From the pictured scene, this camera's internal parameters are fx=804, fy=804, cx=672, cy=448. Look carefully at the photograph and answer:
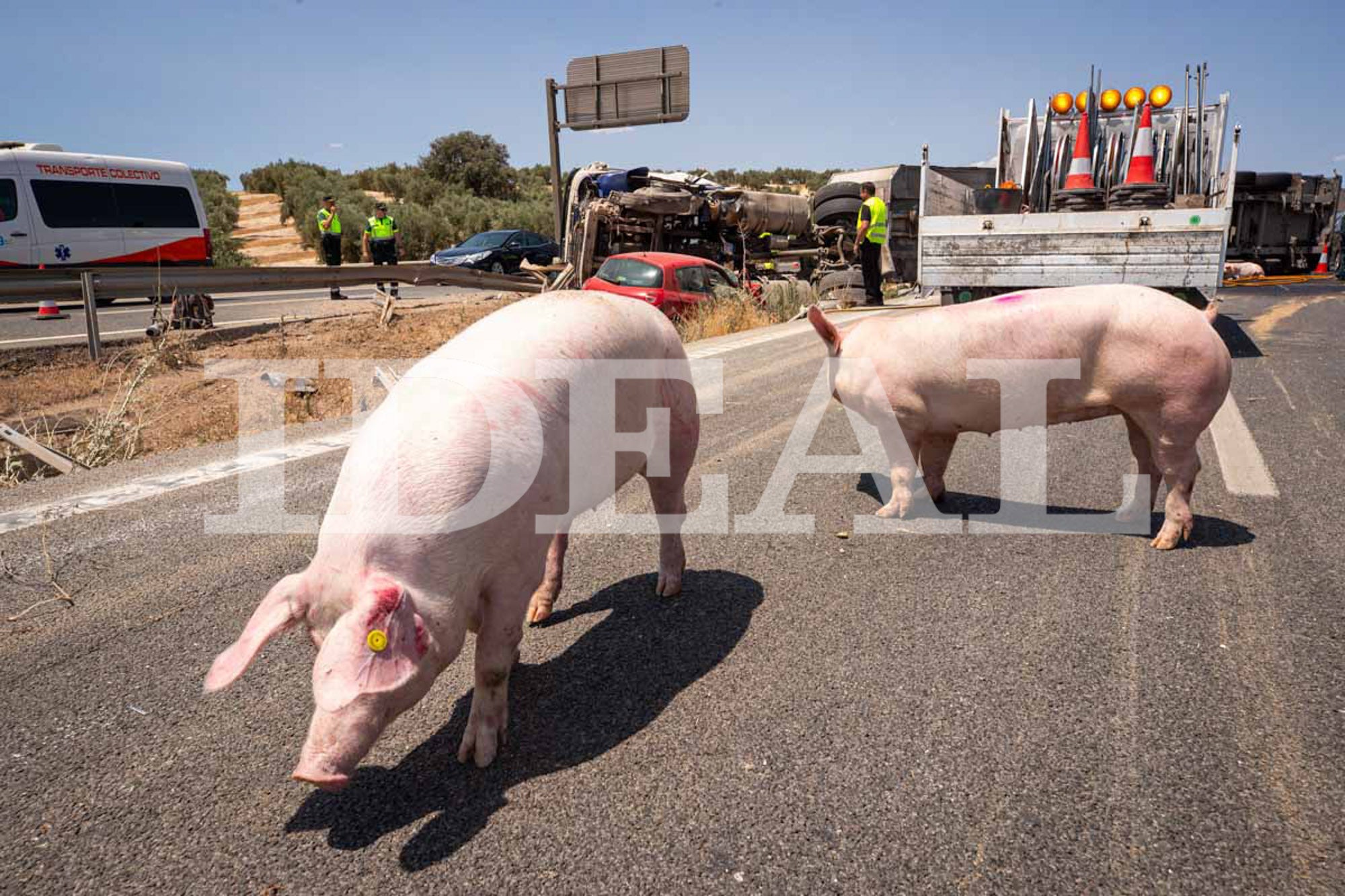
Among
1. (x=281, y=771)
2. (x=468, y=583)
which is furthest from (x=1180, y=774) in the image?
(x=281, y=771)

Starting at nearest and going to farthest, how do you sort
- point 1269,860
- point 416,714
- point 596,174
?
1. point 1269,860
2. point 416,714
3. point 596,174

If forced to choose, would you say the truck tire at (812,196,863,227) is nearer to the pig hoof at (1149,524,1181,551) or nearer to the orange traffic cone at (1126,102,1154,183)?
the orange traffic cone at (1126,102,1154,183)

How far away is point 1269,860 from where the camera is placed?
190 cm

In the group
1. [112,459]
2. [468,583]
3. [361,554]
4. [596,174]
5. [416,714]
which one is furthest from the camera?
[596,174]

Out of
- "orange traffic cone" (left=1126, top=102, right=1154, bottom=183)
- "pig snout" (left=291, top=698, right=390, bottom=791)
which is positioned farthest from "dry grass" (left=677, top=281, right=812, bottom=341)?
"pig snout" (left=291, top=698, right=390, bottom=791)

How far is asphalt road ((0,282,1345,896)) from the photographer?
196 centimetres

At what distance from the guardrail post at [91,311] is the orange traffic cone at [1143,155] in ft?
40.2

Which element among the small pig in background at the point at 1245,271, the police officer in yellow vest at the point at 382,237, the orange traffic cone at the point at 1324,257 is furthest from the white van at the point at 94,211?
the orange traffic cone at the point at 1324,257

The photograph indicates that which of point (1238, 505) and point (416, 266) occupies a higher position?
point (416, 266)

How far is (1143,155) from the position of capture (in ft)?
31.2

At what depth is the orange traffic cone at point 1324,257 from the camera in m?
23.8

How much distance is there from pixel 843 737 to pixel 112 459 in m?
5.68

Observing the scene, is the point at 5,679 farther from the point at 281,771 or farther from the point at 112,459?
the point at 112,459

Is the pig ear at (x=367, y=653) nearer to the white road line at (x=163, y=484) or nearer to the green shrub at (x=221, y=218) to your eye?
the white road line at (x=163, y=484)
